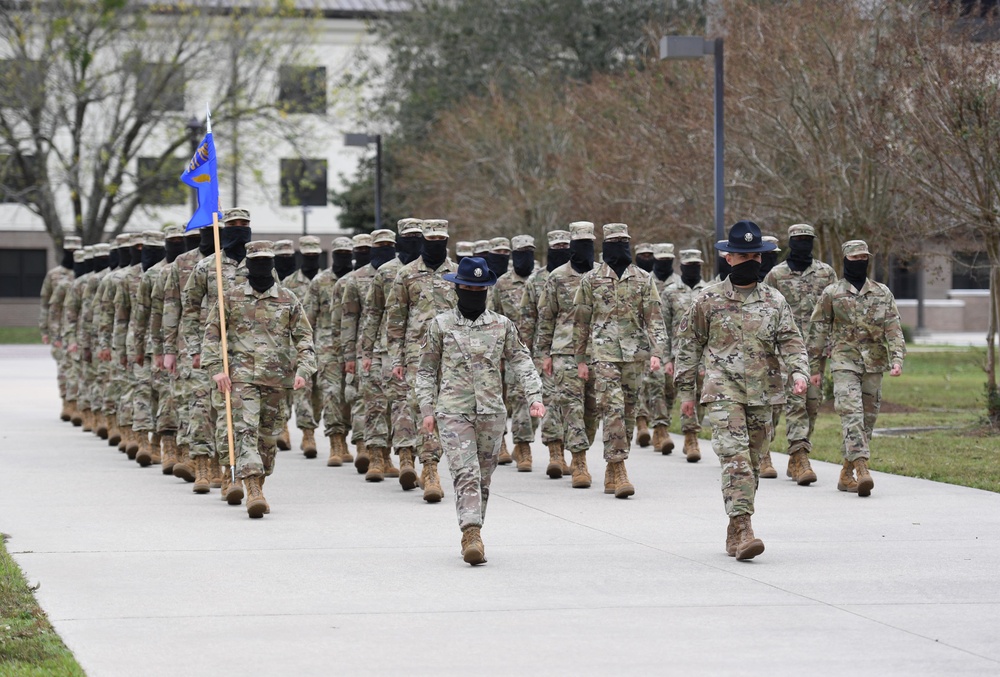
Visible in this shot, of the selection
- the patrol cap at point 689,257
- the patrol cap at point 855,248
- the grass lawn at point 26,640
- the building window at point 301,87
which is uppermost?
the building window at point 301,87

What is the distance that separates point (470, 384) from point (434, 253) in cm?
350

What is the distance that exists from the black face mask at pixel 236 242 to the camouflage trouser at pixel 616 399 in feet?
10.4

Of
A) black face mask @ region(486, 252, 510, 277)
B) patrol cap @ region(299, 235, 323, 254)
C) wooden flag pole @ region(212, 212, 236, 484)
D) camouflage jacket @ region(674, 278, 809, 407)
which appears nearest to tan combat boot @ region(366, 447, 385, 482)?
wooden flag pole @ region(212, 212, 236, 484)

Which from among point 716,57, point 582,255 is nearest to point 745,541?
point 582,255

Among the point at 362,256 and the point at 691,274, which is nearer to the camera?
the point at 362,256

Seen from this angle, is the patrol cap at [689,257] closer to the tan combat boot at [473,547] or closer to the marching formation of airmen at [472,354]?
the marching formation of airmen at [472,354]

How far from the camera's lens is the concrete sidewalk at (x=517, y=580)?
7766 millimetres

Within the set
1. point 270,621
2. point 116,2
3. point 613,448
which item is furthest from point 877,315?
point 116,2

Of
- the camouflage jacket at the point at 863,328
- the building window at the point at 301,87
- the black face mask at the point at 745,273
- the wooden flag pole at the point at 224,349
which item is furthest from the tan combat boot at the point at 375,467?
the building window at the point at 301,87

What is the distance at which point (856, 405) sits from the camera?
46.4ft

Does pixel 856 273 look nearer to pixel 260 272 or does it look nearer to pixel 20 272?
pixel 260 272

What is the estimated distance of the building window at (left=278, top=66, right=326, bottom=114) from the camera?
4569 centimetres

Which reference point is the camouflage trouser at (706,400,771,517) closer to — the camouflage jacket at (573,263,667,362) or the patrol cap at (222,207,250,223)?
the camouflage jacket at (573,263,667,362)

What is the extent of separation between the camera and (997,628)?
8.39 metres
